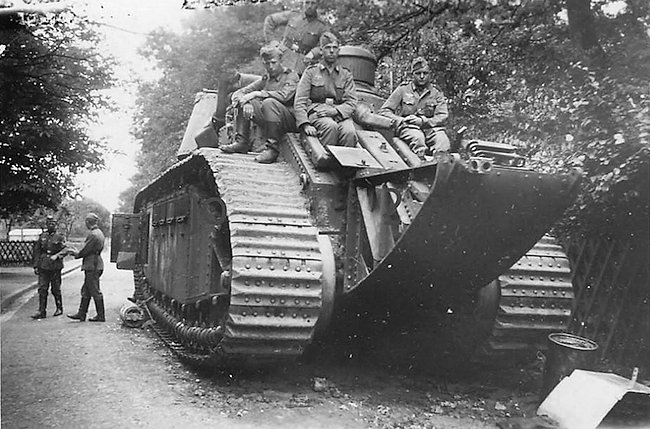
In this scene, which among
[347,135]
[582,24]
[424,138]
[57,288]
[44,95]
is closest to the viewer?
[44,95]

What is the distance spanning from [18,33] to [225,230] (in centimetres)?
335

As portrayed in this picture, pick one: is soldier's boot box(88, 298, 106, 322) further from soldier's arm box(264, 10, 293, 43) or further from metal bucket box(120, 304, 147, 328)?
soldier's arm box(264, 10, 293, 43)

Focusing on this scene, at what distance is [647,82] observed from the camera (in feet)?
18.8

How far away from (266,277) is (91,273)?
516 centimetres

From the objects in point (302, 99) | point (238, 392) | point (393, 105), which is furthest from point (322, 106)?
point (238, 392)

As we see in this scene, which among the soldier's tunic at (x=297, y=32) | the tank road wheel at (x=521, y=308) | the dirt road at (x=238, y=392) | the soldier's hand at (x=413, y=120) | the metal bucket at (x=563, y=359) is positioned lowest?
the dirt road at (x=238, y=392)

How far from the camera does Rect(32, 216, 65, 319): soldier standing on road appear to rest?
30.6ft

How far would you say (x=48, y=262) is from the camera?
30.8 ft

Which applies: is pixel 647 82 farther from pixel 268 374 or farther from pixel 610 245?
pixel 268 374

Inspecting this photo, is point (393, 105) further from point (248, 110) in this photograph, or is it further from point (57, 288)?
point (57, 288)

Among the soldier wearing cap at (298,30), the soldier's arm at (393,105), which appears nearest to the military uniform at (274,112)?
the soldier wearing cap at (298,30)

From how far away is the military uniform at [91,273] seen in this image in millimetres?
9070

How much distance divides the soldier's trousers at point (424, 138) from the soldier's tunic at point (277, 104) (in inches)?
41.7

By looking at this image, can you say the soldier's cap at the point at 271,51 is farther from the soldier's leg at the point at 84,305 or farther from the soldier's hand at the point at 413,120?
the soldier's leg at the point at 84,305
